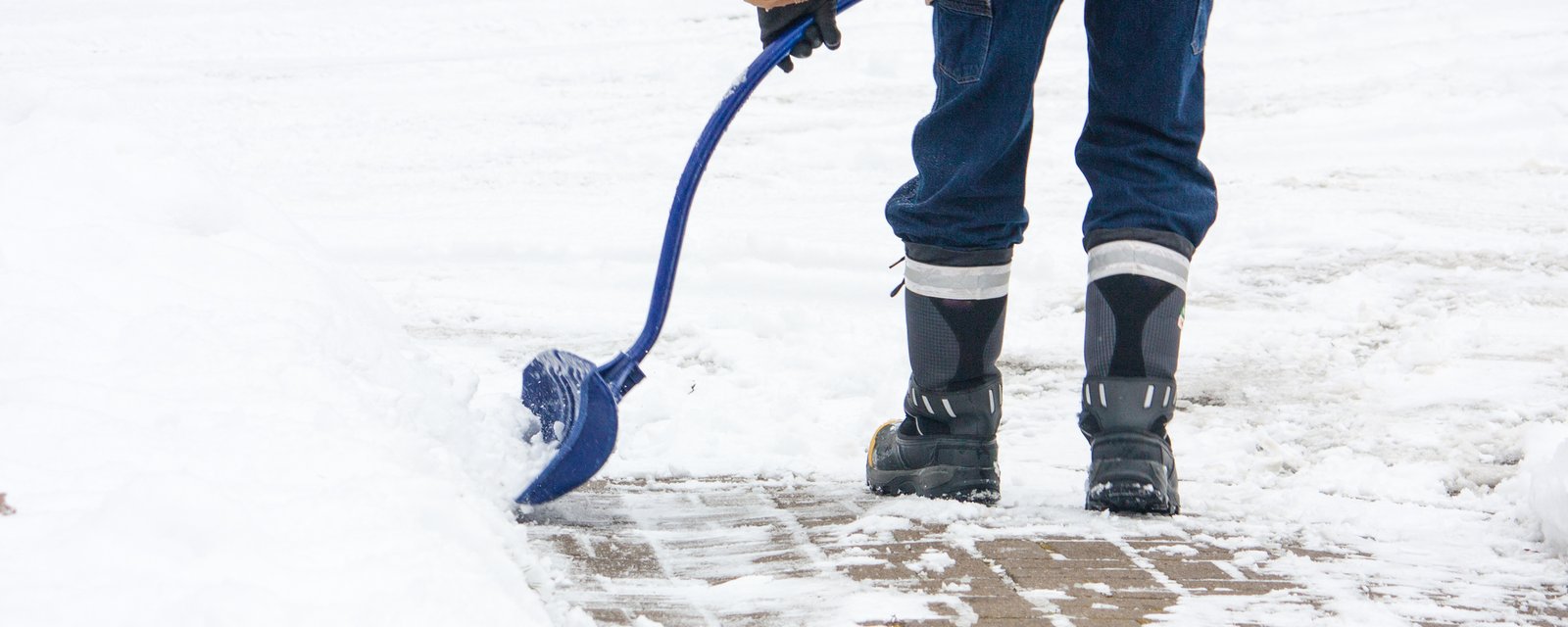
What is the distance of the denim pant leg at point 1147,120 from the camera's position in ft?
5.79

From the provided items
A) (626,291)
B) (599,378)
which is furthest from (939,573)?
(626,291)

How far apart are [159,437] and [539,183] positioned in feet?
11.1

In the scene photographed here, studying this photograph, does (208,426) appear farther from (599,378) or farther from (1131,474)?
(1131,474)

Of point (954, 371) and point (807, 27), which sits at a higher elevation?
point (807, 27)

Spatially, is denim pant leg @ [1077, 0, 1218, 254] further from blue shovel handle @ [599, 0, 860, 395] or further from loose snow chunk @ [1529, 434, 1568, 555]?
loose snow chunk @ [1529, 434, 1568, 555]

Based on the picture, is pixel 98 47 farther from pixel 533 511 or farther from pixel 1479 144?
pixel 1479 144

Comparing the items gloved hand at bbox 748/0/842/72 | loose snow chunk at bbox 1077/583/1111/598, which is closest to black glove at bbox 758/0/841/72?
gloved hand at bbox 748/0/842/72

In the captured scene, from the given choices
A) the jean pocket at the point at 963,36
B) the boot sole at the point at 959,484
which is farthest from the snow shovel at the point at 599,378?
the boot sole at the point at 959,484

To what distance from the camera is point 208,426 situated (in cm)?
139

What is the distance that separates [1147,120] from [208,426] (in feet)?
4.09

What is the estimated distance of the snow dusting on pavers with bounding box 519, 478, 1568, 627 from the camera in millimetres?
1442

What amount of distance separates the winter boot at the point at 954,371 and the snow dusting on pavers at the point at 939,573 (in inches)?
2.8

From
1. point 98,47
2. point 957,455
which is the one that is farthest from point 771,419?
point 98,47

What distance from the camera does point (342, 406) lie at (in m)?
1.56
